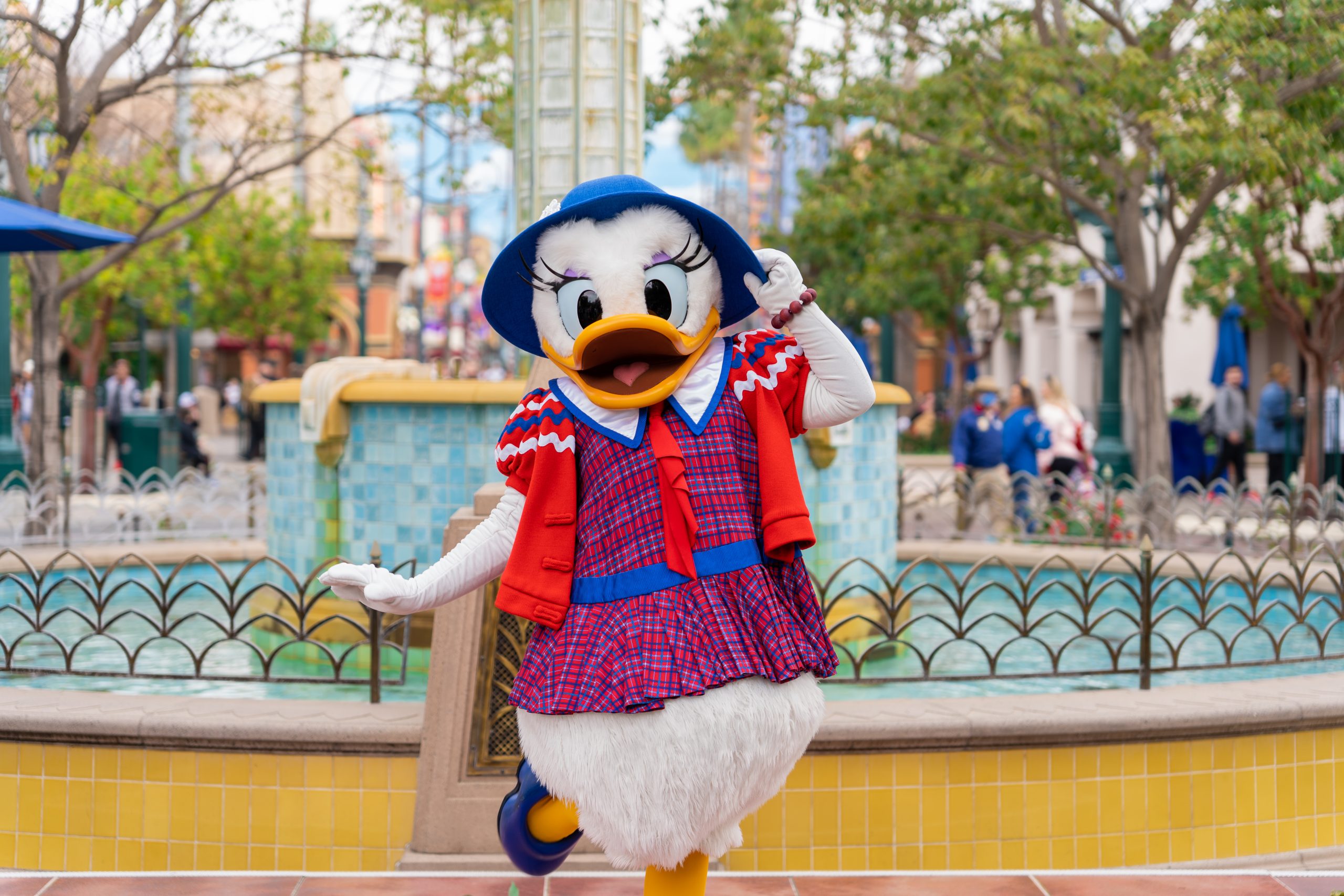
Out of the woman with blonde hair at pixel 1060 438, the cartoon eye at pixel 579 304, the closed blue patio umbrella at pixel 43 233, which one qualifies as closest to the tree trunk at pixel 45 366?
the closed blue patio umbrella at pixel 43 233

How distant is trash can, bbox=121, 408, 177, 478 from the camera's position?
19.4 metres

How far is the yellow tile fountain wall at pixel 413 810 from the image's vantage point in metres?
4.50

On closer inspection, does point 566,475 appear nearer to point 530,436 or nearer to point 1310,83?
point 530,436

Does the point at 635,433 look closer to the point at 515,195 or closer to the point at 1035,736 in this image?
the point at 1035,736

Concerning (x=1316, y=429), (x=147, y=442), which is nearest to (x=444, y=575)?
(x=1316, y=429)

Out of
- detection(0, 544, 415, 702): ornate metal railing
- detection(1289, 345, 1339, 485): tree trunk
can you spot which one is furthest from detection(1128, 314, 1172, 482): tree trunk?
detection(0, 544, 415, 702): ornate metal railing

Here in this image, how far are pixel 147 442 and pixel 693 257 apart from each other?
17924mm

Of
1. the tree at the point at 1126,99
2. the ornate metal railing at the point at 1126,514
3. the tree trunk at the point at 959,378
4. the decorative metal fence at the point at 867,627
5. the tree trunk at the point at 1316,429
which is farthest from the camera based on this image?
the tree trunk at the point at 959,378

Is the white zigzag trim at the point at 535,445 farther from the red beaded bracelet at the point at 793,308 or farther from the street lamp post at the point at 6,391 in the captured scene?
the street lamp post at the point at 6,391

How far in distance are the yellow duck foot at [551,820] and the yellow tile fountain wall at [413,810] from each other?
1353 millimetres

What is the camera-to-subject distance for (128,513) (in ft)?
40.8

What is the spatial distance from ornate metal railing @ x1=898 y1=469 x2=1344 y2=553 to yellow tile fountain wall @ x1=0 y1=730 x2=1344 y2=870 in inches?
221

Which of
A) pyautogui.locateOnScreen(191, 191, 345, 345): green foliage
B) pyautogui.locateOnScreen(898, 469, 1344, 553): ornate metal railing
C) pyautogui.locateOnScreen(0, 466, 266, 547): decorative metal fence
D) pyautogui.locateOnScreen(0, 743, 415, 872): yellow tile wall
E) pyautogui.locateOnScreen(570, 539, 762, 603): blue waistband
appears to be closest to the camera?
pyautogui.locateOnScreen(570, 539, 762, 603): blue waistband

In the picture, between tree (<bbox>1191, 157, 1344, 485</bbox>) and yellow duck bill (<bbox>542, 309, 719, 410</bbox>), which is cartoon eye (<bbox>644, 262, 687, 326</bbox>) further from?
tree (<bbox>1191, 157, 1344, 485</bbox>)
